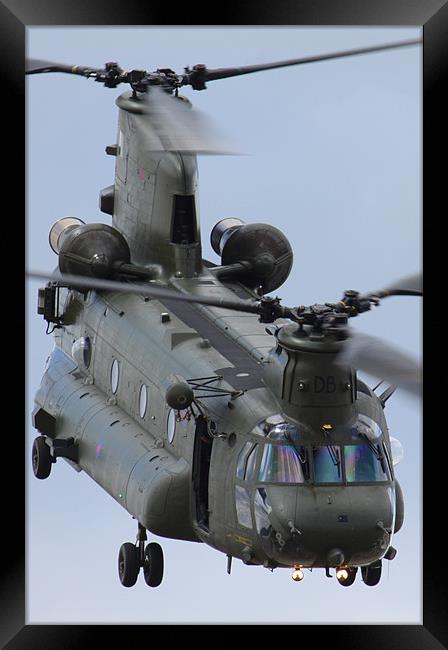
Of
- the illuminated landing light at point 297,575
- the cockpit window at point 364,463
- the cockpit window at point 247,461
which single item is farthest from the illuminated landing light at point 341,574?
the cockpit window at point 247,461

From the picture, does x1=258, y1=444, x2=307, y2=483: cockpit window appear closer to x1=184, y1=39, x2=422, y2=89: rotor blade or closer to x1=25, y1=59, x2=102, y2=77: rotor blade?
x1=184, y1=39, x2=422, y2=89: rotor blade

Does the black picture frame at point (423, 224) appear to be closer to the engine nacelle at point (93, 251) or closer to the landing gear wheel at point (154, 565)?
the landing gear wheel at point (154, 565)

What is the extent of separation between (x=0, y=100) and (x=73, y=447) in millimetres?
8089

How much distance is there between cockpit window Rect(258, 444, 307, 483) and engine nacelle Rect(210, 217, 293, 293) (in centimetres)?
597

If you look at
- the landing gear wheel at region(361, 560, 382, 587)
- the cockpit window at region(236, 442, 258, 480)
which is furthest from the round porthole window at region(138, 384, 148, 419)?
the landing gear wheel at region(361, 560, 382, 587)

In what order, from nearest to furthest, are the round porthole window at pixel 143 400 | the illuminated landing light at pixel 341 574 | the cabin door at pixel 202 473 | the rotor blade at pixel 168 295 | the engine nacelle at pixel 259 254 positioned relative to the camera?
the rotor blade at pixel 168 295
the illuminated landing light at pixel 341 574
the cabin door at pixel 202 473
the round porthole window at pixel 143 400
the engine nacelle at pixel 259 254

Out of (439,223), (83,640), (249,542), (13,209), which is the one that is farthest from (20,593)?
(439,223)

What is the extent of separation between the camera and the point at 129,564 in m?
31.6

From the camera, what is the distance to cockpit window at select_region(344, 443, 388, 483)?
28.7 m

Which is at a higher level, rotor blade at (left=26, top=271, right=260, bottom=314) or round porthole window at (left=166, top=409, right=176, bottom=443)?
rotor blade at (left=26, top=271, right=260, bottom=314)

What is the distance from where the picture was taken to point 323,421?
2867 cm

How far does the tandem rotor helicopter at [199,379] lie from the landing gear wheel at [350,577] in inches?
1.3

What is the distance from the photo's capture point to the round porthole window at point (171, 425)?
101ft

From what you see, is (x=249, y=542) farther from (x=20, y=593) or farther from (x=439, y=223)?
(x=439, y=223)
